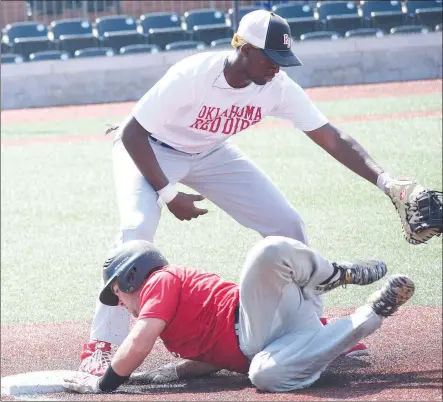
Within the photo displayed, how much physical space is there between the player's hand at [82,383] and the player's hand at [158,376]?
0.27m

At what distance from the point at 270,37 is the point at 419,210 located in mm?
1151

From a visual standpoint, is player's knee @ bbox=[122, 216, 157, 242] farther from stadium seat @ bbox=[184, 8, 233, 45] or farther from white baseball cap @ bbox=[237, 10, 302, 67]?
stadium seat @ bbox=[184, 8, 233, 45]

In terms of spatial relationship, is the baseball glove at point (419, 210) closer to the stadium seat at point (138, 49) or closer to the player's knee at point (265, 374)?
the player's knee at point (265, 374)

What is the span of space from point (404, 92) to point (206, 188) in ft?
45.7

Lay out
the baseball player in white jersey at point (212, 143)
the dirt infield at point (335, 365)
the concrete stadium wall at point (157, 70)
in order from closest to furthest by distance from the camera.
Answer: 1. the dirt infield at point (335, 365)
2. the baseball player in white jersey at point (212, 143)
3. the concrete stadium wall at point (157, 70)

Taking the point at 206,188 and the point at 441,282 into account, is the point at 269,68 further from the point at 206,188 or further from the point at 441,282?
the point at 441,282

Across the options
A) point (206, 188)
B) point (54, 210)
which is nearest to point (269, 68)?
point (206, 188)

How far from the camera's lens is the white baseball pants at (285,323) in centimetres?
459

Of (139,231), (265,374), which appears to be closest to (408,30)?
(139,231)

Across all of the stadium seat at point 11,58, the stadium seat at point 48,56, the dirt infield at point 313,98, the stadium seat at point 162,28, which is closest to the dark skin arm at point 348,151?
the dirt infield at point 313,98

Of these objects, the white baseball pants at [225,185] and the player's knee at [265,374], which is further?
the white baseball pants at [225,185]

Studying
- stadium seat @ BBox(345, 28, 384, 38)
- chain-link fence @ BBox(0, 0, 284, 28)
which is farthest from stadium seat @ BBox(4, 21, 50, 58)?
stadium seat @ BBox(345, 28, 384, 38)

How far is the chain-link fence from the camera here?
952 inches

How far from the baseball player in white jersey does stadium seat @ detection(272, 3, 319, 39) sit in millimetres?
16687
